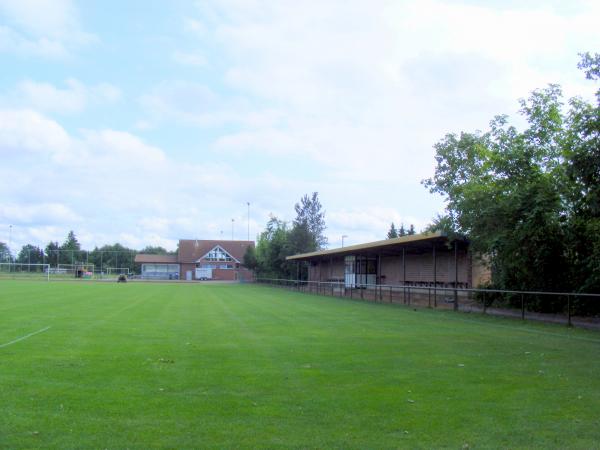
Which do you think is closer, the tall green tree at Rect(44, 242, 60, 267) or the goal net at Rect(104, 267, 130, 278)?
the goal net at Rect(104, 267, 130, 278)

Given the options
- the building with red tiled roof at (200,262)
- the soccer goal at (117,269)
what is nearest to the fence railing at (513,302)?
the building with red tiled roof at (200,262)

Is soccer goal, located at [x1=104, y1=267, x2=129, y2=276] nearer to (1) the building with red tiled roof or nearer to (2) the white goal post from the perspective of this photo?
(2) the white goal post

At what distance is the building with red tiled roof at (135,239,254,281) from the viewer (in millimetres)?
101062

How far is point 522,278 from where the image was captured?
22.5m

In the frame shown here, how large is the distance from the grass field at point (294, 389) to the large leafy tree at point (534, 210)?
665cm

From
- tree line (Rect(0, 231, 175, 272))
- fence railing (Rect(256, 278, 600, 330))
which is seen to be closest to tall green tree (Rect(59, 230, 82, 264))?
tree line (Rect(0, 231, 175, 272))

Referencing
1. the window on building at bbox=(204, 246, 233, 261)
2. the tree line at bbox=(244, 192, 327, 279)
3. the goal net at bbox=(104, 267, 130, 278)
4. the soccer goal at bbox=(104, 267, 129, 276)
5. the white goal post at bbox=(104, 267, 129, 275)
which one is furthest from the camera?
the window on building at bbox=(204, 246, 233, 261)

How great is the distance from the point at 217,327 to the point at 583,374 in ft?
31.1

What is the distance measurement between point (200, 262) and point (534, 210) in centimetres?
8666

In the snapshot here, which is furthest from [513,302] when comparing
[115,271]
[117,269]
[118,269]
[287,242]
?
[115,271]

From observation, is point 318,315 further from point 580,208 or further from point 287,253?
point 287,253

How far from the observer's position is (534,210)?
20109mm

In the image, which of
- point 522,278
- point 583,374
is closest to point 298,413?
point 583,374

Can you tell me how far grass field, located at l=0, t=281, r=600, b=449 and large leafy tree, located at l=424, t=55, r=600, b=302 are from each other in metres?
6.65
